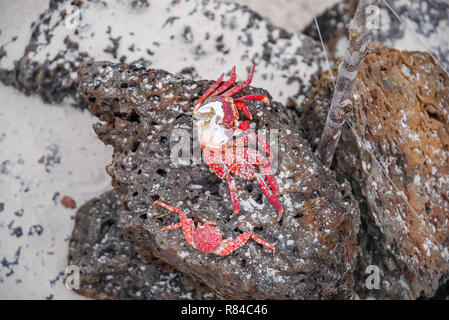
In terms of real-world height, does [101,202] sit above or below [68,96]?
below

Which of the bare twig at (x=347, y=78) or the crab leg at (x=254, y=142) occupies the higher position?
the bare twig at (x=347, y=78)

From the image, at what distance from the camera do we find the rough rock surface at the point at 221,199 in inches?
103

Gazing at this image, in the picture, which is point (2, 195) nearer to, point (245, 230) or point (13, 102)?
point (13, 102)

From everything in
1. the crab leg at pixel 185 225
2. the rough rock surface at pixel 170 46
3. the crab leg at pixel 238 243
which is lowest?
the crab leg at pixel 238 243

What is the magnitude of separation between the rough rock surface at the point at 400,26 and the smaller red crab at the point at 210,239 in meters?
2.41

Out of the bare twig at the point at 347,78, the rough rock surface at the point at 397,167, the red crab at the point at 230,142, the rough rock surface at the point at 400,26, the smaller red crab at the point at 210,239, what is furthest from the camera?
the rough rock surface at the point at 400,26

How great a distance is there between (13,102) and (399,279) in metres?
3.46

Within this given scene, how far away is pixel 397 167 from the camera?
302 cm

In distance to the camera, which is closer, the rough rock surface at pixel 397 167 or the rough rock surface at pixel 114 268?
the rough rock surface at pixel 397 167

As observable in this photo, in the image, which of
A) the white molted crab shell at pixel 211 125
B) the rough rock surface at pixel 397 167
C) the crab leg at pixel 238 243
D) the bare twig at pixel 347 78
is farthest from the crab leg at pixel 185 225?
the rough rock surface at pixel 397 167

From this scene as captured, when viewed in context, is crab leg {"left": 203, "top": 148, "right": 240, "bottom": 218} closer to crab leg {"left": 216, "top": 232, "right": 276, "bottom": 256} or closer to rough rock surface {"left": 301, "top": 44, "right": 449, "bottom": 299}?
crab leg {"left": 216, "top": 232, "right": 276, "bottom": 256}

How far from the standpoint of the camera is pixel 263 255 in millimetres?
2613

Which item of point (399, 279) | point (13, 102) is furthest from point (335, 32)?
point (13, 102)

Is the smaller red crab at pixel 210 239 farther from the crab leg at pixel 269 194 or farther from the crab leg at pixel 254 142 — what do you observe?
the crab leg at pixel 254 142
